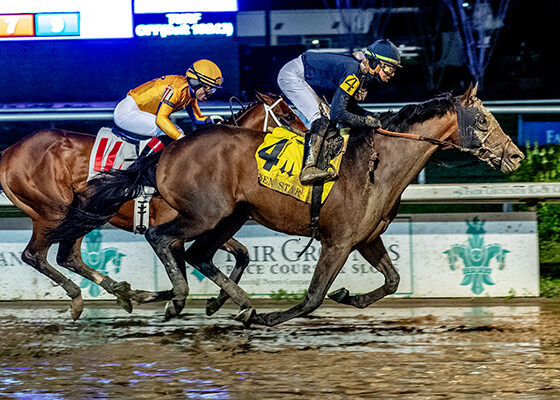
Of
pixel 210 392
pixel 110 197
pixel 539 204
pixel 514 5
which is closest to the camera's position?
pixel 210 392

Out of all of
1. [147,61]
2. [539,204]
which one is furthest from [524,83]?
[539,204]

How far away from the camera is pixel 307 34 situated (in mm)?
27188

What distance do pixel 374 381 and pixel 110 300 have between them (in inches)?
137

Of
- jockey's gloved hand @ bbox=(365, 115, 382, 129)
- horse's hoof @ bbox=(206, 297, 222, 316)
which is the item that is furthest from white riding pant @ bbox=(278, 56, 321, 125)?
horse's hoof @ bbox=(206, 297, 222, 316)

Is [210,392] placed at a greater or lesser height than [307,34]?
lesser

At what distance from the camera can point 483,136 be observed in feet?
19.9

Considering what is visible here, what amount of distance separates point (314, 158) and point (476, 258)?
7.42ft

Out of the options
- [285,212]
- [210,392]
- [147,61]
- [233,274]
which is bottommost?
[210,392]

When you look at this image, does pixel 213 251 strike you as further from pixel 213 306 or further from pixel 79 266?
pixel 79 266

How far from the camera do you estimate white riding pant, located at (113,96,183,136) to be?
23.1ft

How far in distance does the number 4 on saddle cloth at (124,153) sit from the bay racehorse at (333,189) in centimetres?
46

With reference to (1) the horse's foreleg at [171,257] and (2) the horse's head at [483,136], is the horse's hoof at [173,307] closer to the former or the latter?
(1) the horse's foreleg at [171,257]

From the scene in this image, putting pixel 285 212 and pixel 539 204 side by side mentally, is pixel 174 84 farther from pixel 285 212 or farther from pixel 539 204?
pixel 539 204

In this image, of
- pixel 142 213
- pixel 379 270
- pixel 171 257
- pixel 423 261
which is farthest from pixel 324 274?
pixel 423 261
